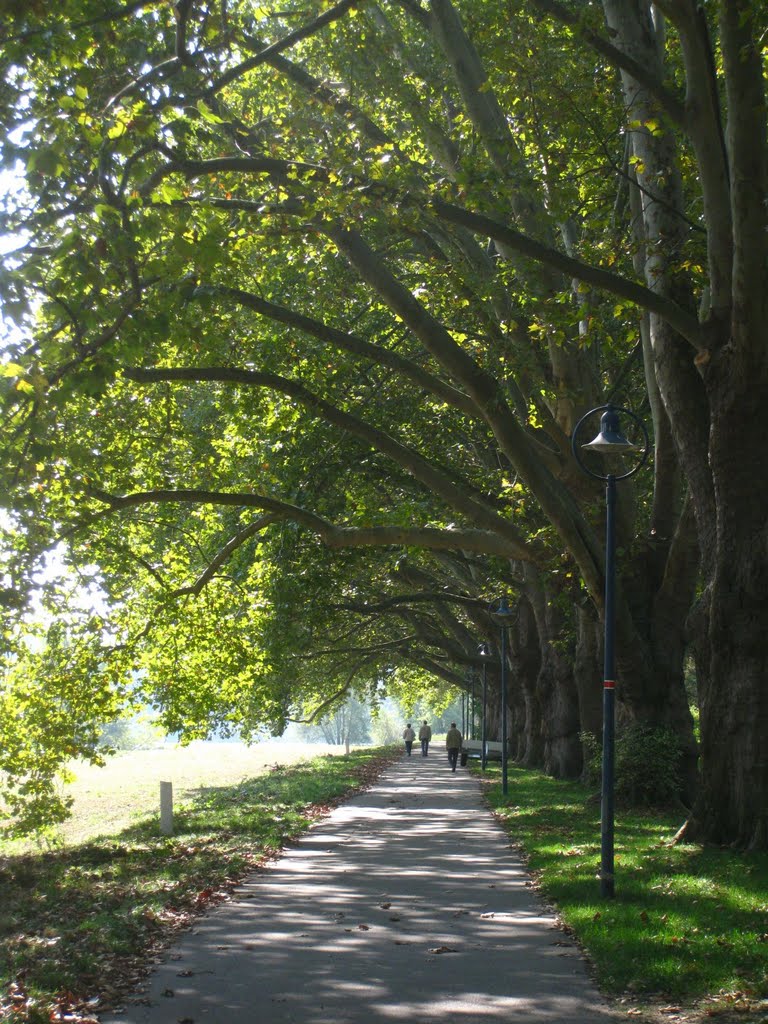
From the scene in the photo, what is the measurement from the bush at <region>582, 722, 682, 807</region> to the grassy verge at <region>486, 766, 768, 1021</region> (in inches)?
78.0

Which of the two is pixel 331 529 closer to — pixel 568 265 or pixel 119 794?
pixel 568 265

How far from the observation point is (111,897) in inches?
429

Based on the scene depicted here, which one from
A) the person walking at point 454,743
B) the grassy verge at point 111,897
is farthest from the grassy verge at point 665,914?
the person walking at point 454,743

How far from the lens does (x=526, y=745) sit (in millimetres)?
35906

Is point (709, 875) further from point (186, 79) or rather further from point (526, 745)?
point (526, 745)

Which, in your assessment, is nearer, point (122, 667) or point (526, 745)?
point (122, 667)

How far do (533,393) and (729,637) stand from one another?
5.47 m

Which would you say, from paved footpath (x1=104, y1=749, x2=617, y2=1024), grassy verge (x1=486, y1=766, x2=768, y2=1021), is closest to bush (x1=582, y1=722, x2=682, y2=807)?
grassy verge (x1=486, y1=766, x2=768, y2=1021)

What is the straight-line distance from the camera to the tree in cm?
795

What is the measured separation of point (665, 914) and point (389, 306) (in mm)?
7547

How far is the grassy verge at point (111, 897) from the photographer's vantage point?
23.1 feet

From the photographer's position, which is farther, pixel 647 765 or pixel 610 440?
pixel 647 765

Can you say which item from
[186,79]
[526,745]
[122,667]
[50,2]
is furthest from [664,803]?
[526,745]

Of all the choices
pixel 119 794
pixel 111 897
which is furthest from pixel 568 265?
pixel 119 794
